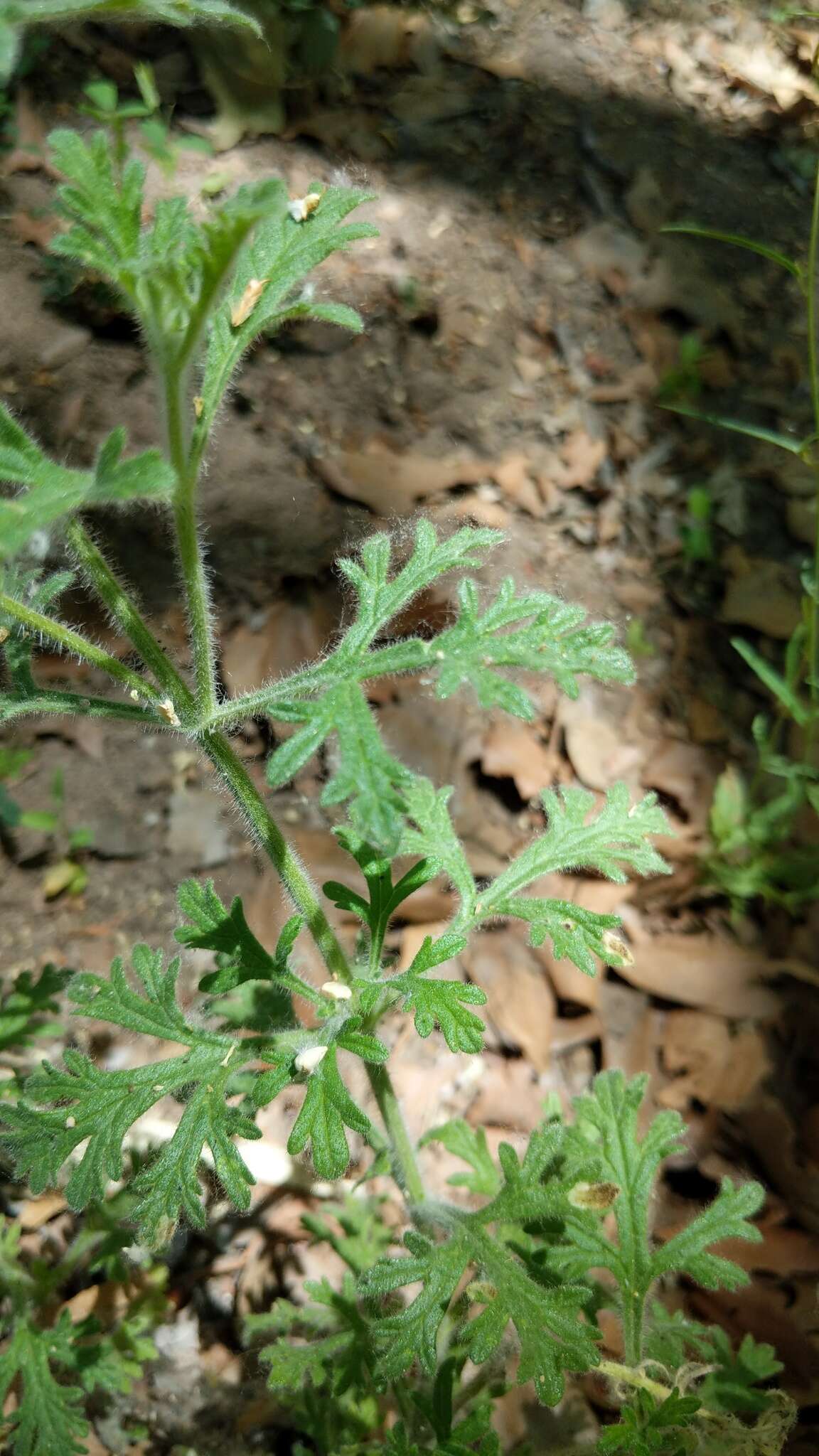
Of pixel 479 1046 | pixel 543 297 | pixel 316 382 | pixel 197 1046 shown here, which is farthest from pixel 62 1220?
pixel 543 297

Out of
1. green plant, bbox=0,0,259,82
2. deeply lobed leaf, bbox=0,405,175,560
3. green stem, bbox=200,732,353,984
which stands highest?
green plant, bbox=0,0,259,82

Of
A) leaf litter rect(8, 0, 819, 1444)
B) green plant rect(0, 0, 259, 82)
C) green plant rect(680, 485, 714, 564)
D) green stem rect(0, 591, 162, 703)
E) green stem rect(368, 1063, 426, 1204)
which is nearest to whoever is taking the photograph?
green plant rect(0, 0, 259, 82)

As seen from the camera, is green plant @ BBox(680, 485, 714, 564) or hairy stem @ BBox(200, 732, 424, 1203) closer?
hairy stem @ BBox(200, 732, 424, 1203)

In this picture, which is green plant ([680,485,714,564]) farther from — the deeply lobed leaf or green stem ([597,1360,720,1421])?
the deeply lobed leaf

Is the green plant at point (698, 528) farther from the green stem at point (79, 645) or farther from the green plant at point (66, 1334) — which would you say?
the green plant at point (66, 1334)

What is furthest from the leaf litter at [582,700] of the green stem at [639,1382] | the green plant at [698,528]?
the green stem at [639,1382]

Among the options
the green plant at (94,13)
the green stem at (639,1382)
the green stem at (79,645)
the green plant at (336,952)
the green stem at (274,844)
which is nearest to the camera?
the green plant at (94,13)

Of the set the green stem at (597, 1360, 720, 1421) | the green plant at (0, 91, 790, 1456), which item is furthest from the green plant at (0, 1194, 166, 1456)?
the green stem at (597, 1360, 720, 1421)

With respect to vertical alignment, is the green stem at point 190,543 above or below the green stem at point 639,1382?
above
